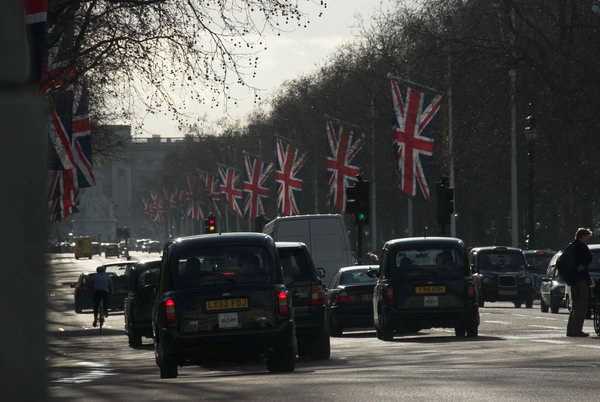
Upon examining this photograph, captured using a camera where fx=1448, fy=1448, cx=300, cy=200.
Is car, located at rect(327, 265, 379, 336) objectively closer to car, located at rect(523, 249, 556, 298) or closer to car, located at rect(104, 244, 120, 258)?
car, located at rect(523, 249, 556, 298)

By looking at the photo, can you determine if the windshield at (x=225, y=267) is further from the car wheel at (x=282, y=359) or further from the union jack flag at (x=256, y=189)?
the union jack flag at (x=256, y=189)

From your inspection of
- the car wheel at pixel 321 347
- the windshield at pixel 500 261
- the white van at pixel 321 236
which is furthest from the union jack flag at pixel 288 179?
the car wheel at pixel 321 347

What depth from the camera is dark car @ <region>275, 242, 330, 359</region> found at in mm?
19828

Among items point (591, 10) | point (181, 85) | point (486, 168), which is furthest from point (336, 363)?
point (486, 168)

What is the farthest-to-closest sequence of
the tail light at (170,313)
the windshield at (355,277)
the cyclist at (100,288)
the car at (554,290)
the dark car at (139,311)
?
the cyclist at (100,288) → the car at (554,290) → the windshield at (355,277) → the dark car at (139,311) → the tail light at (170,313)

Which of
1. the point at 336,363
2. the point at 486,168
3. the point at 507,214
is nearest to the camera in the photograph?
the point at 336,363

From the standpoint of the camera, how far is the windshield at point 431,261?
2391cm

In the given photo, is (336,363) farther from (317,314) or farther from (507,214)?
(507,214)

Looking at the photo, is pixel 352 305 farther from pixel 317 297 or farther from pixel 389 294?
pixel 317 297

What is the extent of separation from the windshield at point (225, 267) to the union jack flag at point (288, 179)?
60.2 meters

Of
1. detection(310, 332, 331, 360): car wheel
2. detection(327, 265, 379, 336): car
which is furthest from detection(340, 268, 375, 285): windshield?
detection(310, 332, 331, 360): car wheel

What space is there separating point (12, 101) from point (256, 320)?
13.9m

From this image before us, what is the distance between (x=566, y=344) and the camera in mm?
20141

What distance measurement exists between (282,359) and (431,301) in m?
7.90
